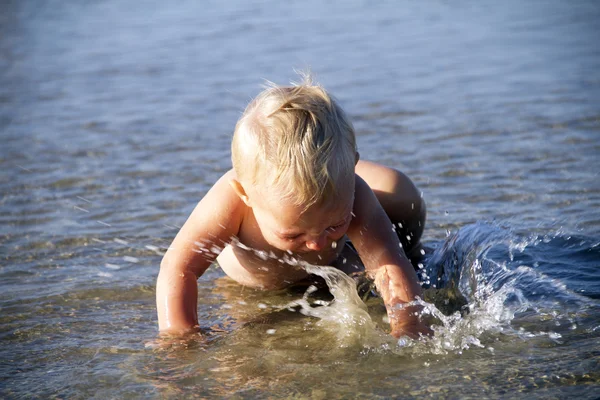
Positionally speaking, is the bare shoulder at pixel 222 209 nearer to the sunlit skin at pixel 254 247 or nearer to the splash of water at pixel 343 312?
the sunlit skin at pixel 254 247

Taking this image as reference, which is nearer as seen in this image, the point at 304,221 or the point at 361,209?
the point at 304,221

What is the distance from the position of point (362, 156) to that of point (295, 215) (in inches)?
103

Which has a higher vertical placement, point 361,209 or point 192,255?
point 361,209

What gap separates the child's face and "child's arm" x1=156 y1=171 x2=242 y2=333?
12.9 inches

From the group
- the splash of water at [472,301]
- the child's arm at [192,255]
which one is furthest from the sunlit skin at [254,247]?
the splash of water at [472,301]

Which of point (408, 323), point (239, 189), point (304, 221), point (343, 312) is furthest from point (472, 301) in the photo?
point (239, 189)

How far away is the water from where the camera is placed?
2816mm

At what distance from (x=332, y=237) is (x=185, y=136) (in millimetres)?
3270

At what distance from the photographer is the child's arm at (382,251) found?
325 centimetres

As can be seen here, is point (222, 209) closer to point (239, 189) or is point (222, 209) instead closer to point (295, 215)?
point (239, 189)

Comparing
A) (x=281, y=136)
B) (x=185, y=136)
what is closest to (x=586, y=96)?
(x=185, y=136)

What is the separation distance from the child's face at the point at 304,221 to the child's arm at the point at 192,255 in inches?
12.9

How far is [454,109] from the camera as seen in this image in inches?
248

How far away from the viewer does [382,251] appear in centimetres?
328
